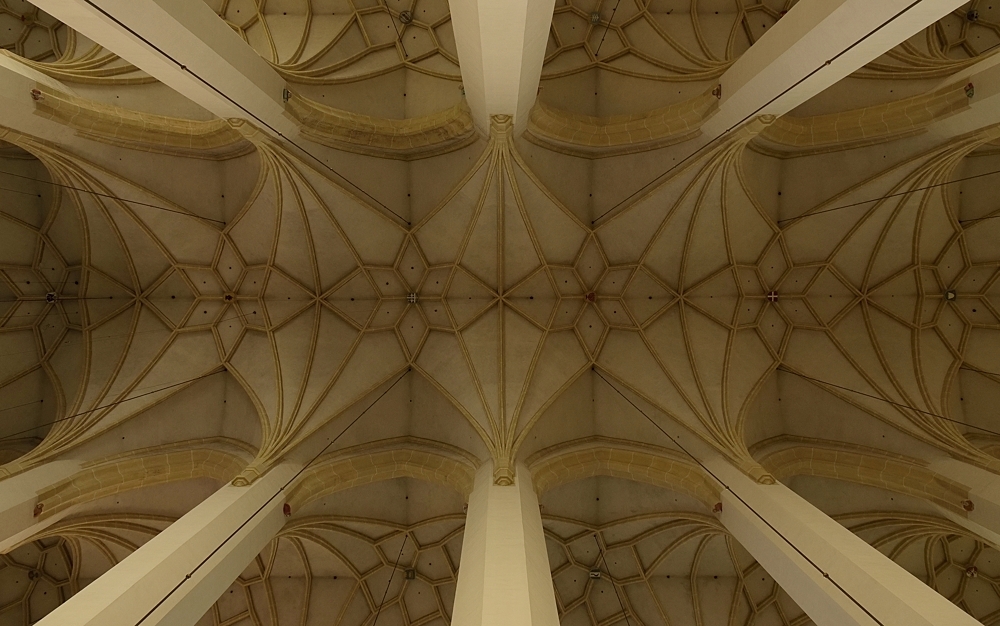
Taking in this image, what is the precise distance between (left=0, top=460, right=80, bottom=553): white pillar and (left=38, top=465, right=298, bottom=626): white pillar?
125 inches

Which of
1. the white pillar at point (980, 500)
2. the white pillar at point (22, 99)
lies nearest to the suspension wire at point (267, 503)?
the white pillar at point (22, 99)

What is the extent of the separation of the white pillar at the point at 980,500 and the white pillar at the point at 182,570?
11.3 metres

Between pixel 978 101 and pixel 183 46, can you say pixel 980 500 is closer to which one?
pixel 978 101

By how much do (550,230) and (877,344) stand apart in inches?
290

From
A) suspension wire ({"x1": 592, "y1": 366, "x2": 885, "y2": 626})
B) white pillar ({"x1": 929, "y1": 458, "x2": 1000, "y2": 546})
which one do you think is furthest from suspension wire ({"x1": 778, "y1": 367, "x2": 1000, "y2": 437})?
suspension wire ({"x1": 592, "y1": 366, "x2": 885, "y2": 626})

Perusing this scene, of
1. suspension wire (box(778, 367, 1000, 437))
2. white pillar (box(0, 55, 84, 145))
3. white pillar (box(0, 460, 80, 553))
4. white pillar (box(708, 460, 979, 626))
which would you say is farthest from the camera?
suspension wire (box(778, 367, 1000, 437))

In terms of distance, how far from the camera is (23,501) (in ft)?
30.2

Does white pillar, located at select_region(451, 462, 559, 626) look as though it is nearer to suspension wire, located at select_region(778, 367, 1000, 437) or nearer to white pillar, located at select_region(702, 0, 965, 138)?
suspension wire, located at select_region(778, 367, 1000, 437)

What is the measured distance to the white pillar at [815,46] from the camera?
6434mm

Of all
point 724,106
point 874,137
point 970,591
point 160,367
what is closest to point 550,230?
point 724,106

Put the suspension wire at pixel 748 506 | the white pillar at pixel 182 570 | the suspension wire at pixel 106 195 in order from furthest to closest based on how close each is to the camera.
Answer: the suspension wire at pixel 106 195
the suspension wire at pixel 748 506
the white pillar at pixel 182 570

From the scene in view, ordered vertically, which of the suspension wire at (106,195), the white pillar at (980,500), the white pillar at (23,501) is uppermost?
the suspension wire at (106,195)

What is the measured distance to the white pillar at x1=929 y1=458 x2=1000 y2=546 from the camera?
29.3 ft

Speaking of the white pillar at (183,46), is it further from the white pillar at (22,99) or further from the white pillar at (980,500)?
the white pillar at (980,500)
